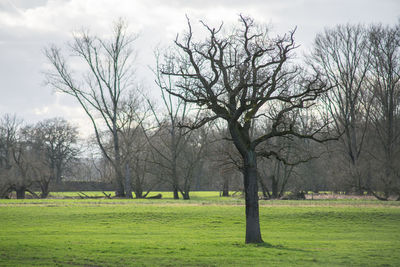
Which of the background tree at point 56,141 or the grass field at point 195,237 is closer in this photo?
the grass field at point 195,237

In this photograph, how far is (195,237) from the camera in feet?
71.1

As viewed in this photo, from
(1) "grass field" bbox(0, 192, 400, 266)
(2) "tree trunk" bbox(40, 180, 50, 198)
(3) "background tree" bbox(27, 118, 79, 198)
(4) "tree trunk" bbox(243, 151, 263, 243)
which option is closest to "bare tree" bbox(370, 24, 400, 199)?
(1) "grass field" bbox(0, 192, 400, 266)

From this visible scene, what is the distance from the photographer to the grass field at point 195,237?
14906 millimetres

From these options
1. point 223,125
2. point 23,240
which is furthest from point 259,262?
point 223,125

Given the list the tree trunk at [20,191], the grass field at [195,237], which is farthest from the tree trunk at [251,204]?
the tree trunk at [20,191]

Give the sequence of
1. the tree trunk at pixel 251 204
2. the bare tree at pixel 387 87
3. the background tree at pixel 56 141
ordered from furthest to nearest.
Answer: the background tree at pixel 56 141 < the bare tree at pixel 387 87 < the tree trunk at pixel 251 204

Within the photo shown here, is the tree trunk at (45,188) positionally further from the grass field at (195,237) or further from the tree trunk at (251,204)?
the tree trunk at (251,204)

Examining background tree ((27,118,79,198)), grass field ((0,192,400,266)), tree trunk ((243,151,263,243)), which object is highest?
background tree ((27,118,79,198))

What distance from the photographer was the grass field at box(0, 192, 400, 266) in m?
14.9

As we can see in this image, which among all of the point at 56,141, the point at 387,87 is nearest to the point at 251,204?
the point at 387,87

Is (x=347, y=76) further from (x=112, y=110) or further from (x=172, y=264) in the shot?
(x=172, y=264)

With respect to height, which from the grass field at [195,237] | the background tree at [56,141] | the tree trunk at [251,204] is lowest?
the grass field at [195,237]

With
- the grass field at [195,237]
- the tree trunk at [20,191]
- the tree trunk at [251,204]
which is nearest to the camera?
the grass field at [195,237]

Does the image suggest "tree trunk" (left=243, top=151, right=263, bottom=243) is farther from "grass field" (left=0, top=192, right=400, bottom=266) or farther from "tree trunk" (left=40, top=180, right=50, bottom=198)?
"tree trunk" (left=40, top=180, right=50, bottom=198)
